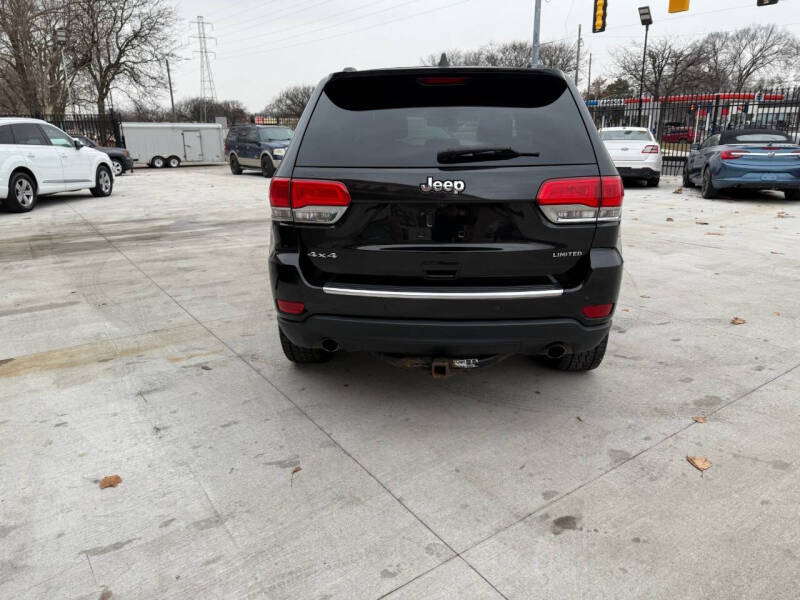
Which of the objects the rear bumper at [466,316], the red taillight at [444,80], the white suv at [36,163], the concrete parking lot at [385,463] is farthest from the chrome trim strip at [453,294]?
the white suv at [36,163]

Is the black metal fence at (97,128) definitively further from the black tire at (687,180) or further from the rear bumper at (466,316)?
the rear bumper at (466,316)

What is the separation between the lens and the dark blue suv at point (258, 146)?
65.9ft

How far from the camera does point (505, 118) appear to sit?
2.99 metres

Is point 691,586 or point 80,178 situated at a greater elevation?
point 80,178

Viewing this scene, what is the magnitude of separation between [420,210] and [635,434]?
5.34ft

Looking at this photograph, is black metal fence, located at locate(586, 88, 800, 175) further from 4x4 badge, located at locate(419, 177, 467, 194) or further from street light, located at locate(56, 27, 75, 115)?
street light, located at locate(56, 27, 75, 115)

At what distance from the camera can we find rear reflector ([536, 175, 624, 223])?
279 cm

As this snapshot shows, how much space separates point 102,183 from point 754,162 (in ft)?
46.2

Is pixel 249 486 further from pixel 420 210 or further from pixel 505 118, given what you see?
pixel 505 118

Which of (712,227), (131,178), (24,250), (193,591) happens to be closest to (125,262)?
(24,250)

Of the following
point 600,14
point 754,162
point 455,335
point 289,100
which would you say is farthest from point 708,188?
point 289,100

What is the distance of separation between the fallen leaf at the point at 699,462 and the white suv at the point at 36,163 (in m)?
11.8

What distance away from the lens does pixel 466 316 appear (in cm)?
284

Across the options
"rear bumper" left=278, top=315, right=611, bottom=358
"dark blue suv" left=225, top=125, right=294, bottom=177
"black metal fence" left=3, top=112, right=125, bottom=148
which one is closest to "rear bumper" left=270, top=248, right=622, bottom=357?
"rear bumper" left=278, top=315, right=611, bottom=358
